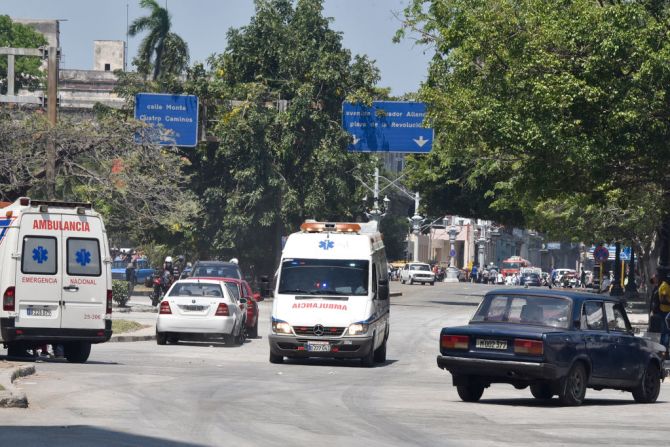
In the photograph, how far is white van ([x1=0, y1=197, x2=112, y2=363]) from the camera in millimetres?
21766

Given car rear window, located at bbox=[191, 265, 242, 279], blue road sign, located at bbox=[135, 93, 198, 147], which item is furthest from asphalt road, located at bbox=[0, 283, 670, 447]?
blue road sign, located at bbox=[135, 93, 198, 147]

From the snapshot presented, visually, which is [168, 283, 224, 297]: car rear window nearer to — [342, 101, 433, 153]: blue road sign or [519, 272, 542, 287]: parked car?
[342, 101, 433, 153]: blue road sign

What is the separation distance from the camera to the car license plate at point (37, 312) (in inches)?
862

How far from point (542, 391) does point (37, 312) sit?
8955 mm

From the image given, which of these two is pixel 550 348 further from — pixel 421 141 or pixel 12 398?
pixel 421 141

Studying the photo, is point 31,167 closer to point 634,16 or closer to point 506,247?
point 634,16

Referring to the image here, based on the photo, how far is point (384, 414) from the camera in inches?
595

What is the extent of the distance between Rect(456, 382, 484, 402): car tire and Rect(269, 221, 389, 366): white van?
22.4ft

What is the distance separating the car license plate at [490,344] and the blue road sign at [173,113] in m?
33.0

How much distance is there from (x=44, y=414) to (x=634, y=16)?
17543 millimetres

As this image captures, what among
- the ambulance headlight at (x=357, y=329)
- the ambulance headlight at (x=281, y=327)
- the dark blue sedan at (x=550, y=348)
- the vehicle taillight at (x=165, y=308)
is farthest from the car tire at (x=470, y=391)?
the vehicle taillight at (x=165, y=308)

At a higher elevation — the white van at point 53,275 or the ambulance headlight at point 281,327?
the white van at point 53,275

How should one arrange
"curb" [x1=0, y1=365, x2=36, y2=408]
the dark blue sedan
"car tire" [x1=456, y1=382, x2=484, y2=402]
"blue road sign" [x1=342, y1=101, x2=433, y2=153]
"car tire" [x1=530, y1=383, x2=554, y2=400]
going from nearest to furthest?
"curb" [x1=0, y1=365, x2=36, y2=408] → the dark blue sedan → "car tire" [x1=530, y1=383, x2=554, y2=400] → "car tire" [x1=456, y1=382, x2=484, y2=402] → "blue road sign" [x1=342, y1=101, x2=433, y2=153]

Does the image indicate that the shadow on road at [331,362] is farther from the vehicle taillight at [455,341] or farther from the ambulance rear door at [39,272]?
the vehicle taillight at [455,341]
